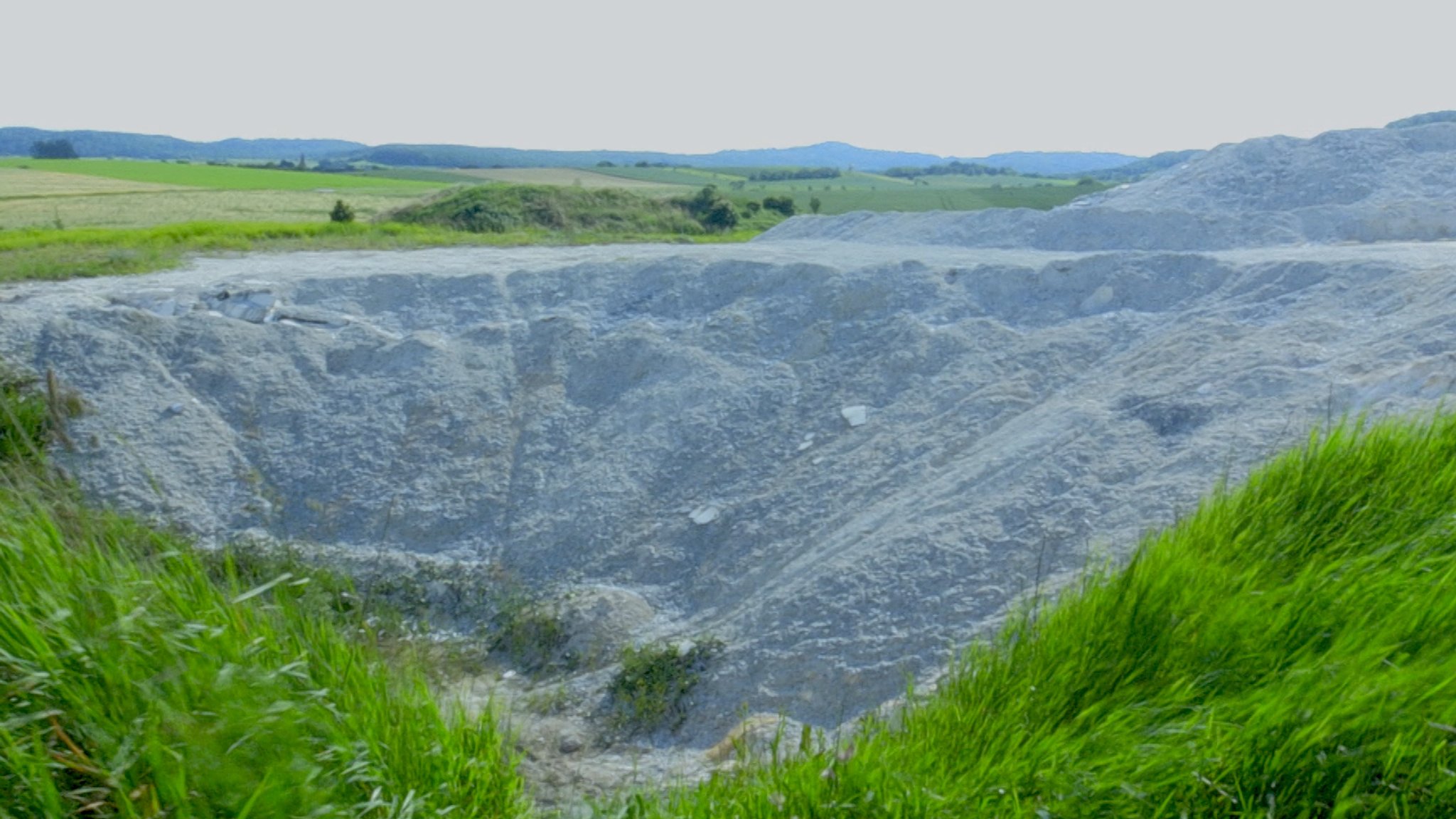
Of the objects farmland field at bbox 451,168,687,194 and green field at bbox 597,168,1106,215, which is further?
farmland field at bbox 451,168,687,194

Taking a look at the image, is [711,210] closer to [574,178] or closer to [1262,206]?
[574,178]

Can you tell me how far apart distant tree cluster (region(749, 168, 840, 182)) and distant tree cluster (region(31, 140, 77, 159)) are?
45.2m

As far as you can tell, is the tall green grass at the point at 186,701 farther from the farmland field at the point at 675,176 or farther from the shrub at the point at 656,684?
the farmland field at the point at 675,176

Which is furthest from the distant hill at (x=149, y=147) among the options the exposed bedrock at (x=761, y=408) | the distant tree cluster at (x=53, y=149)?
the exposed bedrock at (x=761, y=408)

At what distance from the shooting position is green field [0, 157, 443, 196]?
190 feet

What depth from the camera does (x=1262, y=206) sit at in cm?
1582

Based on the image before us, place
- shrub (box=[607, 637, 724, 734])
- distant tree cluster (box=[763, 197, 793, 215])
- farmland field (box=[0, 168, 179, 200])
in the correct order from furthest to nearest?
1. farmland field (box=[0, 168, 179, 200])
2. distant tree cluster (box=[763, 197, 793, 215])
3. shrub (box=[607, 637, 724, 734])

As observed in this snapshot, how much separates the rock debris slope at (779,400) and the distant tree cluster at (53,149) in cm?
6635

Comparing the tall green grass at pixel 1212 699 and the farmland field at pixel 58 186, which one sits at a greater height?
the farmland field at pixel 58 186

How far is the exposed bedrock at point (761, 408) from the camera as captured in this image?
298 inches

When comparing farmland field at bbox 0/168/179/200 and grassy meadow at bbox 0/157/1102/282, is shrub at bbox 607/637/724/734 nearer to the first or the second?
grassy meadow at bbox 0/157/1102/282

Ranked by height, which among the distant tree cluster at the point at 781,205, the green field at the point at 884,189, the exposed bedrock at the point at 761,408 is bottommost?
the exposed bedrock at the point at 761,408

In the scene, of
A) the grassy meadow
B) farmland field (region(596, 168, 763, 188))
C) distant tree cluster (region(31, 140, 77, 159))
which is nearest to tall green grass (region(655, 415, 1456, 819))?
the grassy meadow

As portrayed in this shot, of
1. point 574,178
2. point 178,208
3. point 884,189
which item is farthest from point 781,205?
point 178,208
